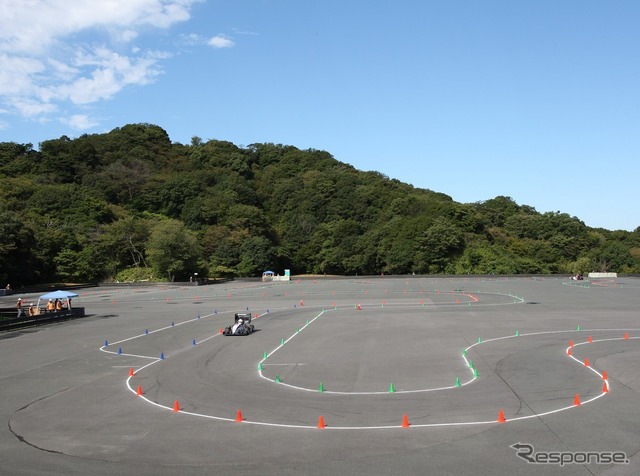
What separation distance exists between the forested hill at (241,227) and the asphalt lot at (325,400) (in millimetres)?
59027

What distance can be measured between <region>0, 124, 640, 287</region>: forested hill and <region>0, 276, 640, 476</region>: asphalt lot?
5903cm

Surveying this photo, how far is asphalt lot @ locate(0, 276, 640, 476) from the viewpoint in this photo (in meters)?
9.85

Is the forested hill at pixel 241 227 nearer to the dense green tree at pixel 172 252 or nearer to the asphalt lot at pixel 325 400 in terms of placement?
the dense green tree at pixel 172 252

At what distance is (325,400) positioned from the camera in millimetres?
14156

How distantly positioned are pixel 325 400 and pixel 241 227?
9819cm

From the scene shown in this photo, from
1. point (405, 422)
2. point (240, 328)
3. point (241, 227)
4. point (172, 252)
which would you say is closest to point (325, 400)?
point (405, 422)

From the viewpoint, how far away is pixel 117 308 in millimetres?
46438

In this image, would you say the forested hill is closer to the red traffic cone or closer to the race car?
the race car

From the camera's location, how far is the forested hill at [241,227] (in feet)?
285

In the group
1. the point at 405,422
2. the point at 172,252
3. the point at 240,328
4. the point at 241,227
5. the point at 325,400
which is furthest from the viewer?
the point at 241,227

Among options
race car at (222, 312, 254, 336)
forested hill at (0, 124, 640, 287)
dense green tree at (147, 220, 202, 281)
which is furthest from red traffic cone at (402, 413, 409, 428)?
dense green tree at (147, 220, 202, 281)

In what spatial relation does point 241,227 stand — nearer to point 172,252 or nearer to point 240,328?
point 172,252

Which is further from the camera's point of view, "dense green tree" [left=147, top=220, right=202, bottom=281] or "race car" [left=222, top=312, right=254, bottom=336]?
"dense green tree" [left=147, top=220, right=202, bottom=281]

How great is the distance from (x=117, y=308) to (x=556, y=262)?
309ft
